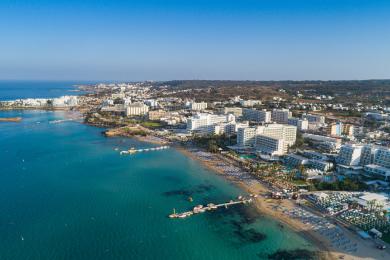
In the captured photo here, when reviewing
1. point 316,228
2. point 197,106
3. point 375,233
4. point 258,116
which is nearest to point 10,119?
point 197,106

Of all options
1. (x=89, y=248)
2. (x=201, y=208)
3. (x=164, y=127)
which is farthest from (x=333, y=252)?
(x=164, y=127)

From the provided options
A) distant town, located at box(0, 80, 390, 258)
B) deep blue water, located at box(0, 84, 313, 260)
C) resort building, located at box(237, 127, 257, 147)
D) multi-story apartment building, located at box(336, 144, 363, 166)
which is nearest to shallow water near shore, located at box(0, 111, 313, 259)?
deep blue water, located at box(0, 84, 313, 260)

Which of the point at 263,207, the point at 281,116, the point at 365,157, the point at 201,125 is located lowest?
the point at 263,207

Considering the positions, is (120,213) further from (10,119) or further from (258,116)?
(10,119)

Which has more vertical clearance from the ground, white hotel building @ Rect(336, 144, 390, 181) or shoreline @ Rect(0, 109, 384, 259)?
white hotel building @ Rect(336, 144, 390, 181)

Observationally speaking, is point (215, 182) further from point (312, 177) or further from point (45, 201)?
point (45, 201)

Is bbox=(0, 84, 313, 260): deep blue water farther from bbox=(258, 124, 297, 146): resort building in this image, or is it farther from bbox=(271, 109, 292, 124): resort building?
bbox=(271, 109, 292, 124): resort building
